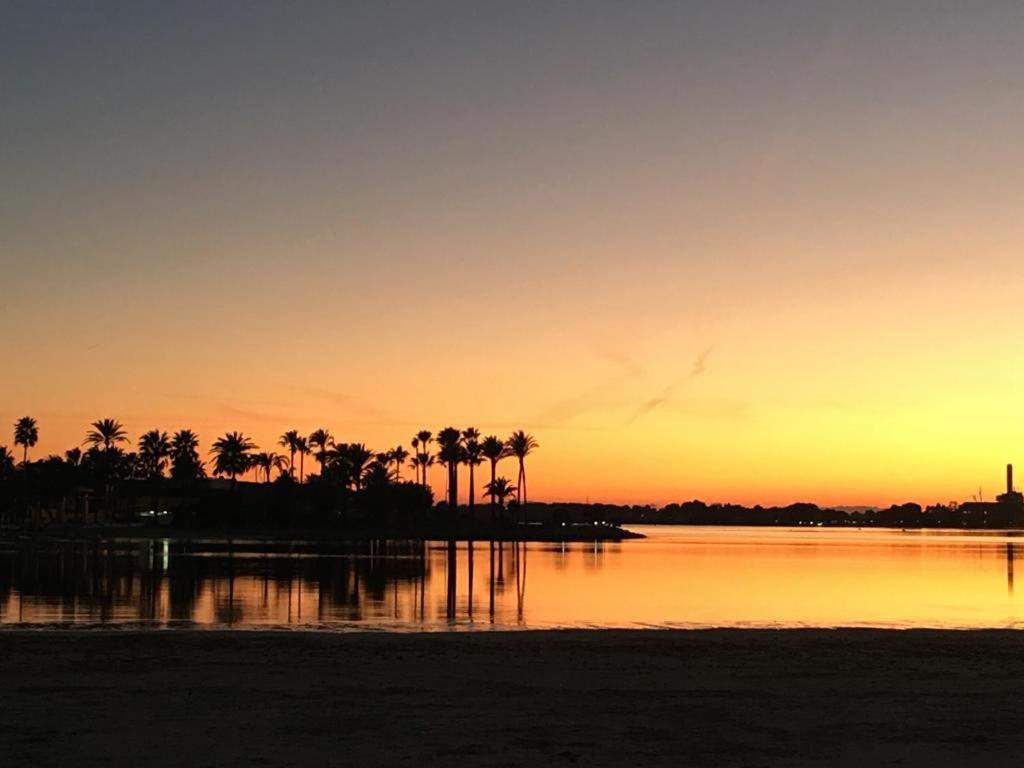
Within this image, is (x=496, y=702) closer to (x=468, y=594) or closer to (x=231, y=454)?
(x=468, y=594)

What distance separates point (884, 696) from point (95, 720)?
43.8 ft

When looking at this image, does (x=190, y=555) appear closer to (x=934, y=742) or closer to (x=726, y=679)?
(x=726, y=679)

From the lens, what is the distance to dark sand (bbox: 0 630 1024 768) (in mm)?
15016

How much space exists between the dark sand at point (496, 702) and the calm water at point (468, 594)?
10459 mm

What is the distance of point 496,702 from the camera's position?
19.2 m

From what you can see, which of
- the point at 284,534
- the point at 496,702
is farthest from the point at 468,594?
the point at 284,534

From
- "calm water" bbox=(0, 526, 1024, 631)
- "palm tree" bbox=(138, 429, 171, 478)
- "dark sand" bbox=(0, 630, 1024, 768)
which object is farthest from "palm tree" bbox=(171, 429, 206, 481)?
"dark sand" bbox=(0, 630, 1024, 768)

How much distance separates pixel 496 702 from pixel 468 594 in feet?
118

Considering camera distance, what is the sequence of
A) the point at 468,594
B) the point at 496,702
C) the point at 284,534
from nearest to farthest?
the point at 496,702 → the point at 468,594 → the point at 284,534

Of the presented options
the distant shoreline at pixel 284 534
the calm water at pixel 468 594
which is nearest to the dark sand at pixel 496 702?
the calm water at pixel 468 594

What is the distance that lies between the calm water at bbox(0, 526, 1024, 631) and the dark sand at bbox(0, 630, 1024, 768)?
34.3ft

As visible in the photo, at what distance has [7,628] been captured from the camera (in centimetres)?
3378

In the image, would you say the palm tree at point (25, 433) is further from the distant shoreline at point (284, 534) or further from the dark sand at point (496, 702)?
the dark sand at point (496, 702)

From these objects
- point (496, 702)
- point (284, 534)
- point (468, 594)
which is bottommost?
point (284, 534)
